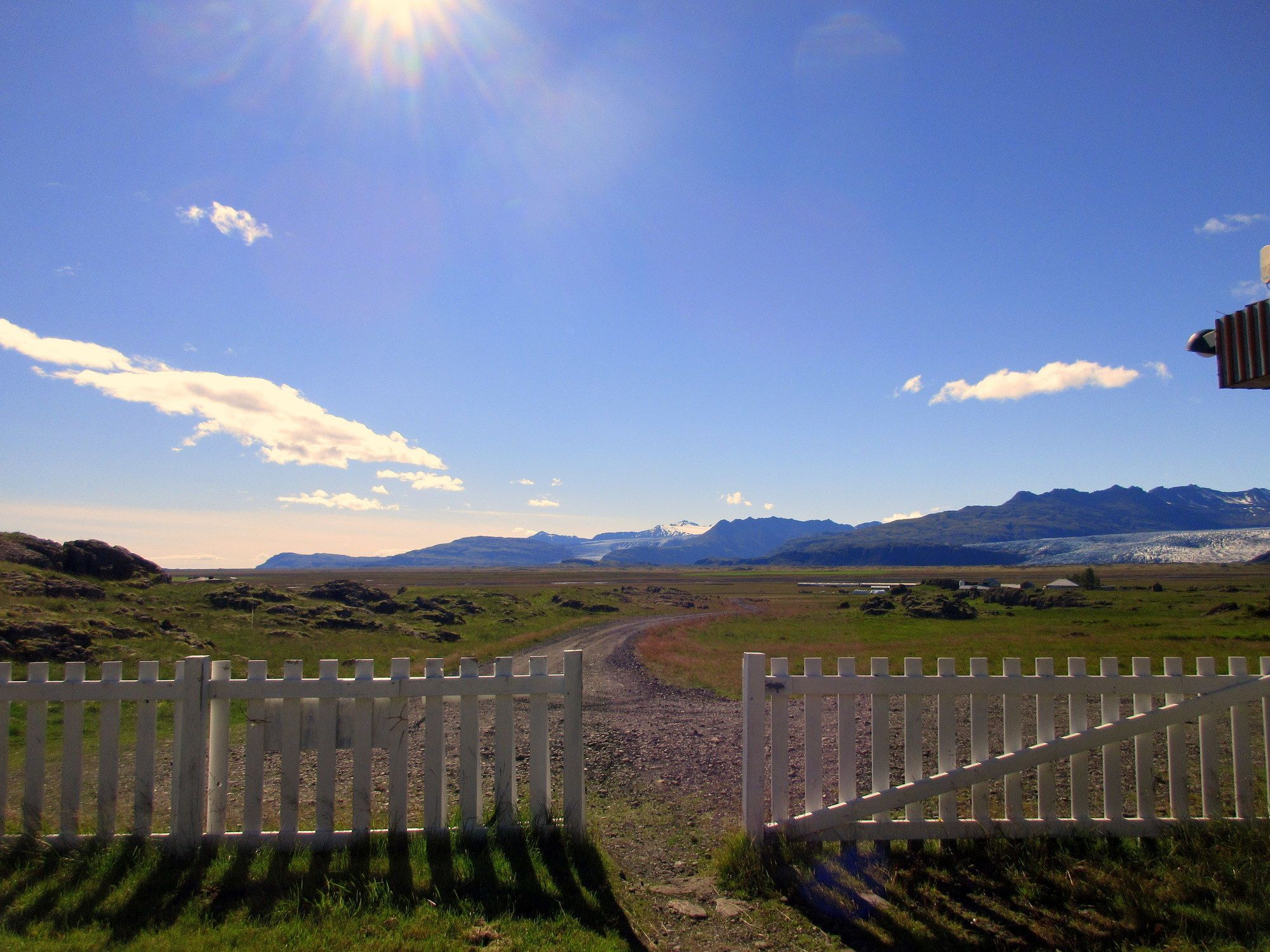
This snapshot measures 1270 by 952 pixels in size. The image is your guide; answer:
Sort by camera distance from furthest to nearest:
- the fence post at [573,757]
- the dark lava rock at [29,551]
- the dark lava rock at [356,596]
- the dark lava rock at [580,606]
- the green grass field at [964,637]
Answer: the dark lava rock at [580,606] < the dark lava rock at [356,596] < the dark lava rock at [29,551] < the green grass field at [964,637] < the fence post at [573,757]

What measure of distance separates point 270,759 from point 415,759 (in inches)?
73.5

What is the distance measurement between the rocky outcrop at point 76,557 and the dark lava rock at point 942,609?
155 ft

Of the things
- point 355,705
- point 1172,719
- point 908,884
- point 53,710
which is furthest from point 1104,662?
point 53,710

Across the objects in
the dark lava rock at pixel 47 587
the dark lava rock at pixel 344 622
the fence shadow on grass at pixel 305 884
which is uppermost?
the dark lava rock at pixel 47 587

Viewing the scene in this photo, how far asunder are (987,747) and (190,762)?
20.3 ft

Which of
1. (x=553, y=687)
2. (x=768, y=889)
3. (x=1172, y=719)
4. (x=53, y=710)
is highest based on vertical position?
(x=553, y=687)

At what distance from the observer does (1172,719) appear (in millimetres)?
5574

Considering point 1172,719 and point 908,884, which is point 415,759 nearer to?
point 908,884

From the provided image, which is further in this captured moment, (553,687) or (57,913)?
(553,687)

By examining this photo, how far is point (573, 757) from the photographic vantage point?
5602mm

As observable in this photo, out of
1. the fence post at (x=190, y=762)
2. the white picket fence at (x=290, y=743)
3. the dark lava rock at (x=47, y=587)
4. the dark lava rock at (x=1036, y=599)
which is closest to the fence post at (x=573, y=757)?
the white picket fence at (x=290, y=743)

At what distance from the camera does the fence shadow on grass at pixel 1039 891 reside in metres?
4.29

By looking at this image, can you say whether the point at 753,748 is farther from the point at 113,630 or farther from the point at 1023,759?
the point at 113,630

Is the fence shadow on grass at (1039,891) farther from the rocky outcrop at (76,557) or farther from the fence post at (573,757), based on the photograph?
the rocky outcrop at (76,557)
